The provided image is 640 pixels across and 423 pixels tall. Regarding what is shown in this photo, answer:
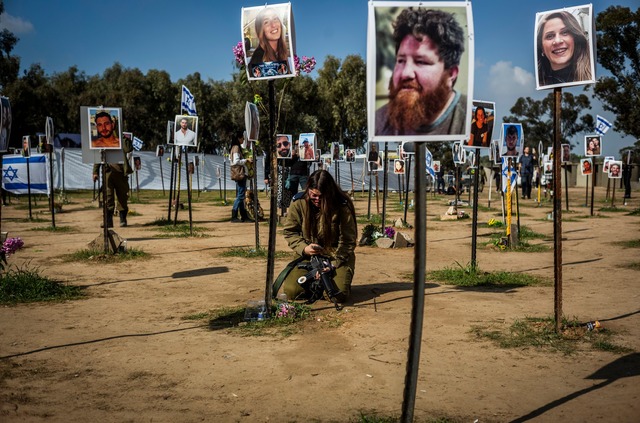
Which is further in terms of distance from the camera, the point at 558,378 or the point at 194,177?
the point at 194,177

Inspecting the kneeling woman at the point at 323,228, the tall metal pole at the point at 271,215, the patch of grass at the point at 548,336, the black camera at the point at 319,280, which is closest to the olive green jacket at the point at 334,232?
the kneeling woman at the point at 323,228

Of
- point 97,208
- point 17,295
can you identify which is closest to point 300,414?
point 17,295

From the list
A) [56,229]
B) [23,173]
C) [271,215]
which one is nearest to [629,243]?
[271,215]

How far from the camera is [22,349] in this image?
554 cm

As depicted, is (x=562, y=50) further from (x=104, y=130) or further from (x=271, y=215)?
(x=104, y=130)

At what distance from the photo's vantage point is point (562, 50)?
5984mm

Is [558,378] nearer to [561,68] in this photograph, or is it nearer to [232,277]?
[561,68]

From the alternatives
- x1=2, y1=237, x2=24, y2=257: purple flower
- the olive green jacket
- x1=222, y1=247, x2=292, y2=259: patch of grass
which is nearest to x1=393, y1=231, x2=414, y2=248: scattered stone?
x1=222, y1=247, x2=292, y2=259: patch of grass

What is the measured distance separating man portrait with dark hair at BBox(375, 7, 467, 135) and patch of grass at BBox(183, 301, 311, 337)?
3.25 metres

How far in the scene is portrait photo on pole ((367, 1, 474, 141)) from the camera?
324 centimetres

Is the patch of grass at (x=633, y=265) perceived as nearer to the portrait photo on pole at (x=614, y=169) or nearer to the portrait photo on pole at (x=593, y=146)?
the portrait photo on pole at (x=593, y=146)

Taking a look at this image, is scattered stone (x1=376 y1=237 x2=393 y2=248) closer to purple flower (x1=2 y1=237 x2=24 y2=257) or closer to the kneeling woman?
the kneeling woman

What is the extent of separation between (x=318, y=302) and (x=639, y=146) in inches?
2137

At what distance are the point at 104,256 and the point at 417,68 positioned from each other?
328 inches
